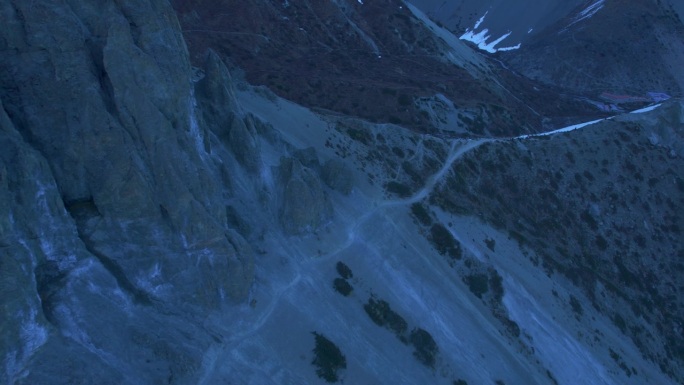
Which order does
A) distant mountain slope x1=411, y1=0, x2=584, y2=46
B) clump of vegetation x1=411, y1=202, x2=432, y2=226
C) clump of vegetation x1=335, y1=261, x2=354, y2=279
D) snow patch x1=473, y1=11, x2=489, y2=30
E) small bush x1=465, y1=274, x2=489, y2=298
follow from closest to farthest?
1. clump of vegetation x1=335, y1=261, x2=354, y2=279
2. small bush x1=465, y1=274, x2=489, y2=298
3. clump of vegetation x1=411, y1=202, x2=432, y2=226
4. distant mountain slope x1=411, y1=0, x2=584, y2=46
5. snow patch x1=473, y1=11, x2=489, y2=30

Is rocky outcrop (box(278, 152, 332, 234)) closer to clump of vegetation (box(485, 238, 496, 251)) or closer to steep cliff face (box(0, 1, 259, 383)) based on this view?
steep cliff face (box(0, 1, 259, 383))

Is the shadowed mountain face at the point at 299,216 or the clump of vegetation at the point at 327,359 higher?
the shadowed mountain face at the point at 299,216

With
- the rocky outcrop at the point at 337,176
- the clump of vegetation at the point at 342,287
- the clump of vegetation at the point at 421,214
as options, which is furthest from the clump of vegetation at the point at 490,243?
the clump of vegetation at the point at 342,287

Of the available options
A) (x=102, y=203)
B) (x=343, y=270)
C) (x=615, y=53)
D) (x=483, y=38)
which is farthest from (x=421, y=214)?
(x=483, y=38)

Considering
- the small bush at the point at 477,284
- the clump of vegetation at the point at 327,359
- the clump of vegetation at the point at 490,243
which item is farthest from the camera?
the clump of vegetation at the point at 490,243

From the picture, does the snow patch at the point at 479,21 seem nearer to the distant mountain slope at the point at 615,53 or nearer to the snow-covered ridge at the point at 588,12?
the snow-covered ridge at the point at 588,12

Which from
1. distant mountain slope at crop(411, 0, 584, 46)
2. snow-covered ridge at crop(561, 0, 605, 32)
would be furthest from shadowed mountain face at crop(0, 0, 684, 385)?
distant mountain slope at crop(411, 0, 584, 46)

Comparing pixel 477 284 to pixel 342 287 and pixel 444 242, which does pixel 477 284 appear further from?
pixel 342 287
